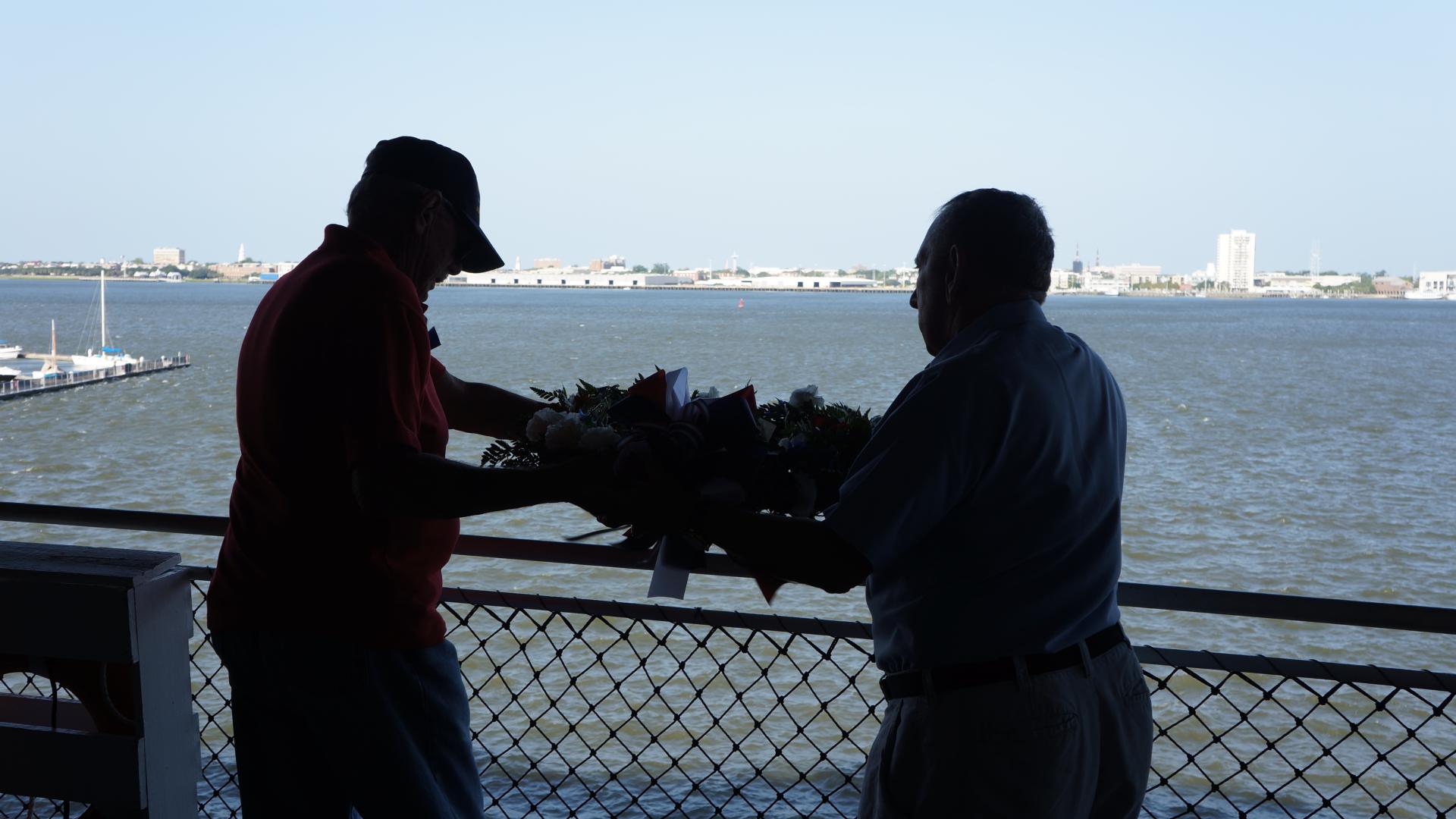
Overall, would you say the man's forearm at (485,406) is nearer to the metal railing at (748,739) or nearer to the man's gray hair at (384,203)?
the man's gray hair at (384,203)

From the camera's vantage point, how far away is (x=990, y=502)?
5.67 ft

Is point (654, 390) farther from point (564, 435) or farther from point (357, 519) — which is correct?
point (357, 519)

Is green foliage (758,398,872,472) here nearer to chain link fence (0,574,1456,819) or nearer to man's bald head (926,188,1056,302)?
man's bald head (926,188,1056,302)

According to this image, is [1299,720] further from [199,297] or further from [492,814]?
[199,297]

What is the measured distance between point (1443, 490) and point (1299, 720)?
3062 centimetres

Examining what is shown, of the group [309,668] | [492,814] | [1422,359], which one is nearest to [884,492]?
[309,668]

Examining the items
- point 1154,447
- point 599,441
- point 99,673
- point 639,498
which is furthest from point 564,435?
point 1154,447

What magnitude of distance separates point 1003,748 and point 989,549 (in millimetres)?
289

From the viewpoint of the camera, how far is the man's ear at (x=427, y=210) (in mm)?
2014

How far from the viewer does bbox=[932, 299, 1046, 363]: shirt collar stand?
179cm

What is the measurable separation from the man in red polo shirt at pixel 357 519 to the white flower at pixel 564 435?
0.60 feet

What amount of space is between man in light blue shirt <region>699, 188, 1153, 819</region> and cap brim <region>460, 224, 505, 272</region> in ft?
2.09

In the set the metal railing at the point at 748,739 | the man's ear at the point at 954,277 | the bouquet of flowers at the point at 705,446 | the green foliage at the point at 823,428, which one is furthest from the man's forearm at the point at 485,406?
the metal railing at the point at 748,739

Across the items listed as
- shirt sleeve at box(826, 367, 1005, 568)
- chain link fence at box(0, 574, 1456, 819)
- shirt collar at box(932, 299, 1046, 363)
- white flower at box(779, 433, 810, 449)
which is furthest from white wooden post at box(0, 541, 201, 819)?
chain link fence at box(0, 574, 1456, 819)
